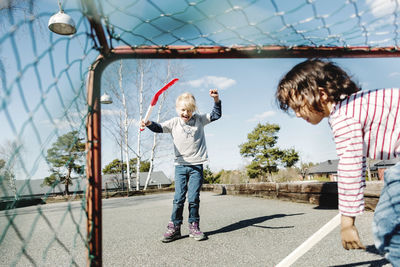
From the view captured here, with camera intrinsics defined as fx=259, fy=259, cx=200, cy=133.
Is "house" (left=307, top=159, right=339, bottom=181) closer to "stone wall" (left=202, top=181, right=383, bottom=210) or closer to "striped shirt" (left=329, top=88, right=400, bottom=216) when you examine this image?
"stone wall" (left=202, top=181, right=383, bottom=210)

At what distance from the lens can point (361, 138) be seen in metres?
1.04

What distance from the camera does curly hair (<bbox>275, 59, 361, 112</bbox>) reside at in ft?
4.02

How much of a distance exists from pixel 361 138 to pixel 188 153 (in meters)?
1.63

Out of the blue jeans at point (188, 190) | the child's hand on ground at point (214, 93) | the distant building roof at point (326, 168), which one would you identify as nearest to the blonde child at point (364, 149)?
the child's hand on ground at point (214, 93)

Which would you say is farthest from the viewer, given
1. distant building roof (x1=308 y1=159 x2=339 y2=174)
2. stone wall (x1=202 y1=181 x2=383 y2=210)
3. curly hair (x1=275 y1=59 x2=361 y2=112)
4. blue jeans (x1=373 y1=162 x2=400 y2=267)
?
distant building roof (x1=308 y1=159 x2=339 y2=174)

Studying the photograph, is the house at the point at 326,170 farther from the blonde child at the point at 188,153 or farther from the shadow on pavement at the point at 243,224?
the blonde child at the point at 188,153

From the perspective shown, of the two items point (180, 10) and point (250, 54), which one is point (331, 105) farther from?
point (180, 10)

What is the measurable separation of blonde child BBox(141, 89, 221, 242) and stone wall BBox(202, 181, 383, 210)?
5.82ft

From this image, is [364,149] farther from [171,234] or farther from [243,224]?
[243,224]

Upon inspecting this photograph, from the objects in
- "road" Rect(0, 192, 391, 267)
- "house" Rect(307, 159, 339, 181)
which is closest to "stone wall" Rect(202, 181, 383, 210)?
"road" Rect(0, 192, 391, 267)

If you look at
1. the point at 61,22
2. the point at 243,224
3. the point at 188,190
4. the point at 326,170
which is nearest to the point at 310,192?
the point at 243,224

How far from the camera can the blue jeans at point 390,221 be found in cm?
88

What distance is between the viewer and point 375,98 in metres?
1.09

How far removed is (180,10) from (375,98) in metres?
1.05
